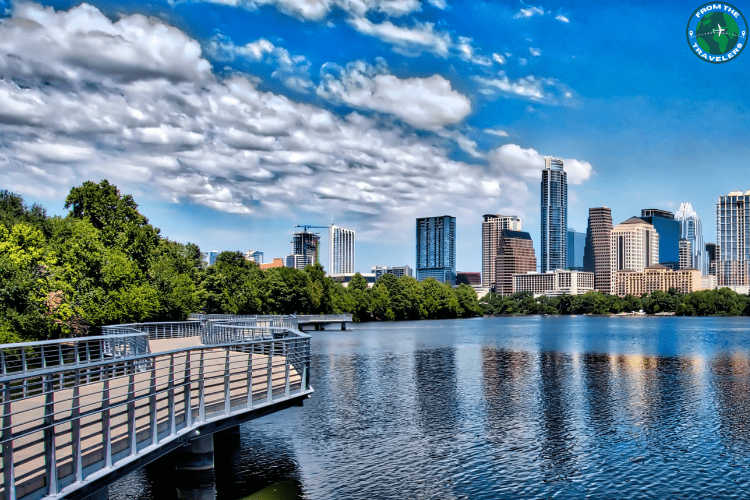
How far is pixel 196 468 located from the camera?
66.1 ft

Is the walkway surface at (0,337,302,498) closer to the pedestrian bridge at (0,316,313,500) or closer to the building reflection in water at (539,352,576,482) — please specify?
the pedestrian bridge at (0,316,313,500)

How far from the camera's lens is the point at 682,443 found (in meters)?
26.4

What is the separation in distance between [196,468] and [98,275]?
126 feet

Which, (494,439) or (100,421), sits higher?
(100,421)

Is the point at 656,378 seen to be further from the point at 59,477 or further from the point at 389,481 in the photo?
the point at 59,477

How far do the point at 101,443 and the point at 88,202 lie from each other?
5934 centimetres

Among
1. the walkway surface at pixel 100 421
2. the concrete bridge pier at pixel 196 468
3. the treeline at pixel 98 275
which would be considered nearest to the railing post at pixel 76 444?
the walkway surface at pixel 100 421

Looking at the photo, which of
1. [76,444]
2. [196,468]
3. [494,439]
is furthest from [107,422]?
[494,439]

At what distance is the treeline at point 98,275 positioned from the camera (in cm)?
4209

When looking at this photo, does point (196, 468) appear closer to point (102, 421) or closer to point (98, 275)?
point (102, 421)

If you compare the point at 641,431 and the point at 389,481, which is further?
the point at 641,431

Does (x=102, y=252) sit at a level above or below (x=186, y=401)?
above

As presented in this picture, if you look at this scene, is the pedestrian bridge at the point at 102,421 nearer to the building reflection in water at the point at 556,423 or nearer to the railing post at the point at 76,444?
the railing post at the point at 76,444

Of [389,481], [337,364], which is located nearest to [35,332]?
[337,364]
